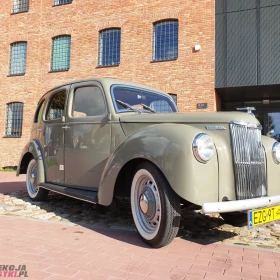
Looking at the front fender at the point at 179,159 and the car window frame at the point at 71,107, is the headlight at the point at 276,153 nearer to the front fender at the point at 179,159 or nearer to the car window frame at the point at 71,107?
the front fender at the point at 179,159

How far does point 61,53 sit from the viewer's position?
1388 centimetres

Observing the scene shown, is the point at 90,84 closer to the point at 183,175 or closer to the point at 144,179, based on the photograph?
the point at 144,179

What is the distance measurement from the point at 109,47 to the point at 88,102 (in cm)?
941

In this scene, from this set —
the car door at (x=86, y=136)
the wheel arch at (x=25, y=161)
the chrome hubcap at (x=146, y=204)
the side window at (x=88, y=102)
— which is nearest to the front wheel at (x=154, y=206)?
the chrome hubcap at (x=146, y=204)

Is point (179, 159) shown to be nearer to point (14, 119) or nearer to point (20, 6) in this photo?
point (14, 119)

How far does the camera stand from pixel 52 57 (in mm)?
14133

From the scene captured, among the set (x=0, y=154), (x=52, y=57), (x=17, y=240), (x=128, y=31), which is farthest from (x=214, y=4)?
(x=0, y=154)

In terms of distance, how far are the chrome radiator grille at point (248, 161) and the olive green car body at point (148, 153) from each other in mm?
64

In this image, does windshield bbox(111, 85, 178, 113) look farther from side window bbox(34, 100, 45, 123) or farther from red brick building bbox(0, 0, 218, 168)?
red brick building bbox(0, 0, 218, 168)

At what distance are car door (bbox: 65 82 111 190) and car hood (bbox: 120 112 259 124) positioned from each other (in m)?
0.43

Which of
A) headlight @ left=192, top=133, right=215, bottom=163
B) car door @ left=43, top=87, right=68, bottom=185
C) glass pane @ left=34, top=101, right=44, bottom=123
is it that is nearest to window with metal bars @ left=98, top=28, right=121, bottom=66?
glass pane @ left=34, top=101, right=44, bottom=123

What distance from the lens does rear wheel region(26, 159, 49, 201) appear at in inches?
203

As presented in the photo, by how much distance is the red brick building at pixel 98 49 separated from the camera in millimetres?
11055

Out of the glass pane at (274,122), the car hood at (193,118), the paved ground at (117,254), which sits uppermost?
the glass pane at (274,122)
